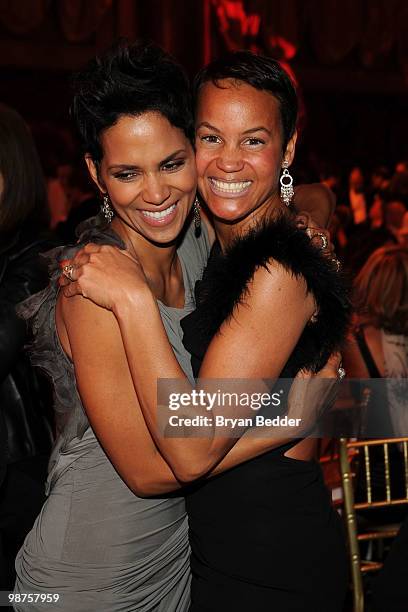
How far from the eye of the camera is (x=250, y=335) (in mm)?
1444

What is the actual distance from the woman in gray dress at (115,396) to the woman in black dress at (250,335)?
5 cm

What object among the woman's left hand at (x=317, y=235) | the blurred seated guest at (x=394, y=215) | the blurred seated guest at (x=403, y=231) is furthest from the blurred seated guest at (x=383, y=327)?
the blurred seated guest at (x=394, y=215)

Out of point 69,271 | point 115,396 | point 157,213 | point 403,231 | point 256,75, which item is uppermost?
point 403,231

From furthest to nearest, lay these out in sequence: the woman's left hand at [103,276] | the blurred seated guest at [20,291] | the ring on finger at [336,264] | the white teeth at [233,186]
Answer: the blurred seated guest at [20,291]
the white teeth at [233,186]
the ring on finger at [336,264]
the woman's left hand at [103,276]

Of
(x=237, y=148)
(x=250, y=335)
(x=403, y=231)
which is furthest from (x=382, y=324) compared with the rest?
(x=403, y=231)

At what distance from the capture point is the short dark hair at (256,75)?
1.59 meters

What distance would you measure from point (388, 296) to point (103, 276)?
1.77 metres

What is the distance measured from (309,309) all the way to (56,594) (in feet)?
2.31

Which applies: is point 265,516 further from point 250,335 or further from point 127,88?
point 127,88

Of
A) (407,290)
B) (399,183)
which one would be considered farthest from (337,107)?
(407,290)

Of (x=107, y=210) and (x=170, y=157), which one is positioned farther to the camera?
(x=107, y=210)

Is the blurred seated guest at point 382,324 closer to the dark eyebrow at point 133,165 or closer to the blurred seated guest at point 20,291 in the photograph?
the blurred seated guest at point 20,291

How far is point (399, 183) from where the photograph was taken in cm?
616

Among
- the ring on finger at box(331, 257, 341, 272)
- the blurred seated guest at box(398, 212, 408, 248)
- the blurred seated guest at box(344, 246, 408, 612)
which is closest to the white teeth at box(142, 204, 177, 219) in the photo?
the ring on finger at box(331, 257, 341, 272)
